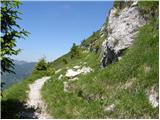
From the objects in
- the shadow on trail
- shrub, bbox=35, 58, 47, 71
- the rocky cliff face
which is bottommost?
the shadow on trail

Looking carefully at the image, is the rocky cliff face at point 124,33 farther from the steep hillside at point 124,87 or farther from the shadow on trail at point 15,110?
the shadow on trail at point 15,110

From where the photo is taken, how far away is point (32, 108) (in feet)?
80.0

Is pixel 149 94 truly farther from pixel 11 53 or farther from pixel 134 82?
pixel 11 53

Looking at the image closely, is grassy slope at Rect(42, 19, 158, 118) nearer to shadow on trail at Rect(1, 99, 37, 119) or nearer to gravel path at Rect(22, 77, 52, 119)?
gravel path at Rect(22, 77, 52, 119)

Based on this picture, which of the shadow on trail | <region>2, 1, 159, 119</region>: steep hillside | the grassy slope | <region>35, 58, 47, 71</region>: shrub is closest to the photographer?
the grassy slope

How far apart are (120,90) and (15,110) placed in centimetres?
746

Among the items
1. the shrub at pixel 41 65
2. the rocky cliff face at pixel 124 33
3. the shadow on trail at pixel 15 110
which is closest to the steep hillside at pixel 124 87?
the rocky cliff face at pixel 124 33

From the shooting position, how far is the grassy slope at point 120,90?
60.1 ft

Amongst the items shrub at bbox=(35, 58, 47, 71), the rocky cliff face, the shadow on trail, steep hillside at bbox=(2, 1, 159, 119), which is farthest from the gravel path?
shrub at bbox=(35, 58, 47, 71)

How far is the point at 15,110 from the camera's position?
23094 millimetres

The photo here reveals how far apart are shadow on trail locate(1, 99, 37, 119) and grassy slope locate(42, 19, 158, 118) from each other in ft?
4.87

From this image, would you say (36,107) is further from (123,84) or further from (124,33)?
(124,33)

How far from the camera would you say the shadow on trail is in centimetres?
2131

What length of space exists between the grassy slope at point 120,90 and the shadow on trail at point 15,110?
4.87ft
